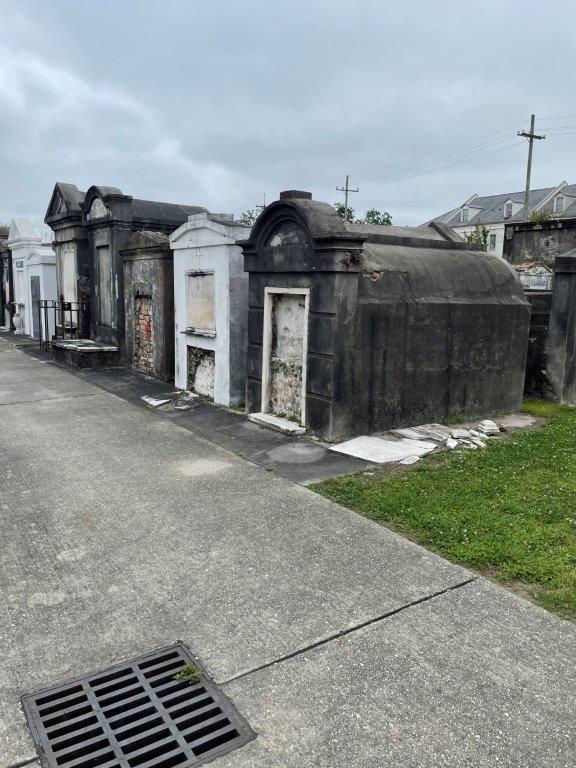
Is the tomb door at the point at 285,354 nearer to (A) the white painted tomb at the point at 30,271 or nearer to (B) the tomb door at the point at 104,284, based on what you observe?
(B) the tomb door at the point at 104,284

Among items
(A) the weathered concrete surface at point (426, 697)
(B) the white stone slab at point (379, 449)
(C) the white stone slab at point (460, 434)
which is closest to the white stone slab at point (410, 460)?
(B) the white stone slab at point (379, 449)

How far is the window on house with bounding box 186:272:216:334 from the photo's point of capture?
10.7 meters

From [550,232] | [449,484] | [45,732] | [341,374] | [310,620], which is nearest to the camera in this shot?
[45,732]

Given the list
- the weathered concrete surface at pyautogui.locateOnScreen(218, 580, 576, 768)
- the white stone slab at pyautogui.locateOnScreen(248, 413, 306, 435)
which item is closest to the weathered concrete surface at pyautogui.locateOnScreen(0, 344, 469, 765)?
the weathered concrete surface at pyautogui.locateOnScreen(218, 580, 576, 768)

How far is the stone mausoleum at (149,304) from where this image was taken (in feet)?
41.3

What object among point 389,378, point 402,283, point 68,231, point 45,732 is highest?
point 68,231

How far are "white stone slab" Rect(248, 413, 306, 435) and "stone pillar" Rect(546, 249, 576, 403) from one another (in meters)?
5.30

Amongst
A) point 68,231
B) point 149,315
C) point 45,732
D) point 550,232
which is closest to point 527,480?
point 45,732

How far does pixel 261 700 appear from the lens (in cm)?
318

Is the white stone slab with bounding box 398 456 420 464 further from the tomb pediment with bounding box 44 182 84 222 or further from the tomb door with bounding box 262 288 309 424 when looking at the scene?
the tomb pediment with bounding box 44 182 84 222

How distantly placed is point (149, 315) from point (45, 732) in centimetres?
1118

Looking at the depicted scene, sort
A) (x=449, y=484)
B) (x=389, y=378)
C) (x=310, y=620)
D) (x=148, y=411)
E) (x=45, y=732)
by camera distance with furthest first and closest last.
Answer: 1. (x=148, y=411)
2. (x=389, y=378)
3. (x=449, y=484)
4. (x=310, y=620)
5. (x=45, y=732)

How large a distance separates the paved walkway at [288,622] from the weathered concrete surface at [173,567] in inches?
0.6

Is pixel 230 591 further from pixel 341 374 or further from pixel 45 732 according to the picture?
pixel 341 374
